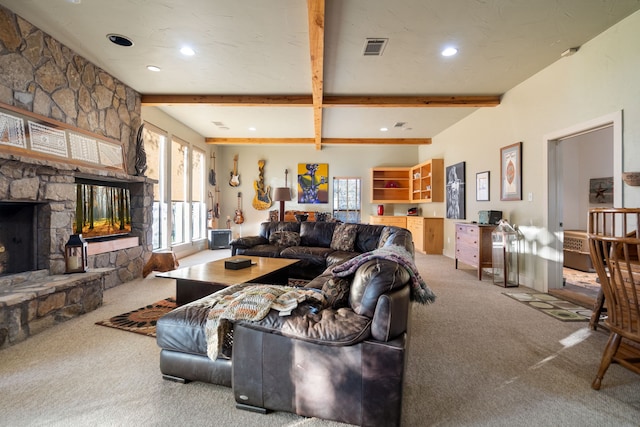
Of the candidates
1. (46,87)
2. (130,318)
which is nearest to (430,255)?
(130,318)

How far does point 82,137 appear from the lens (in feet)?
11.5

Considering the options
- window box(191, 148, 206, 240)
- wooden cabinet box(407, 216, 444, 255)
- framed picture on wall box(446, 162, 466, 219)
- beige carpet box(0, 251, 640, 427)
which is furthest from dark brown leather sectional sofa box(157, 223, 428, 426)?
window box(191, 148, 206, 240)

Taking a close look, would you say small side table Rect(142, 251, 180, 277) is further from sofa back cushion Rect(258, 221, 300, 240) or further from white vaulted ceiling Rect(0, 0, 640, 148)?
white vaulted ceiling Rect(0, 0, 640, 148)

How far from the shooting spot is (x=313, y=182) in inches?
329

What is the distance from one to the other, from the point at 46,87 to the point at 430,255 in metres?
6.74

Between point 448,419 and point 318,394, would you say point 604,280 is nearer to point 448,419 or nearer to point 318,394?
point 448,419

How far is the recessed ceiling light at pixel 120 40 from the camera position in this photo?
119 inches

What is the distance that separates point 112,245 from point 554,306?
5.31 m

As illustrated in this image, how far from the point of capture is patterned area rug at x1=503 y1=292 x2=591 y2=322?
288 centimetres

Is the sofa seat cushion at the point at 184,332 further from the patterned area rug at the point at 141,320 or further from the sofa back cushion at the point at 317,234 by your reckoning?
the sofa back cushion at the point at 317,234

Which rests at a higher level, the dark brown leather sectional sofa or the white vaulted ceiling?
the white vaulted ceiling

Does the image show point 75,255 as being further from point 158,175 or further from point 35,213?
point 158,175

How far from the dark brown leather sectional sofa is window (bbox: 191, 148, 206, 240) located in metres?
5.91

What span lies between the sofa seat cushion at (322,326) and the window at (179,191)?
5.31 m
